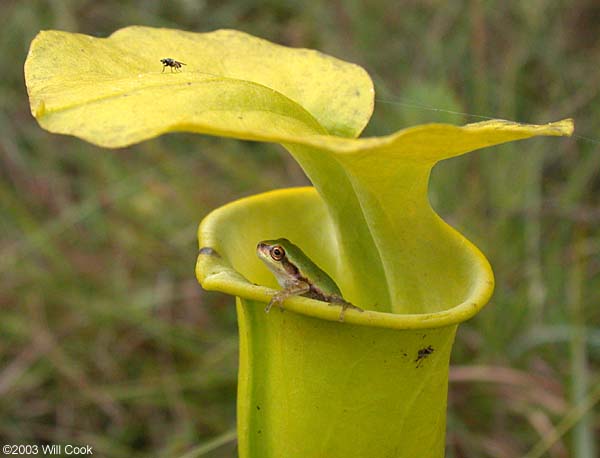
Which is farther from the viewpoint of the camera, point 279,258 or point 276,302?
point 279,258

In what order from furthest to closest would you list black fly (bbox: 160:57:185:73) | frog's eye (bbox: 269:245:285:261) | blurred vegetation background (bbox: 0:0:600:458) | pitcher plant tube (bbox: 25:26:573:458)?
blurred vegetation background (bbox: 0:0:600:458)
frog's eye (bbox: 269:245:285:261)
black fly (bbox: 160:57:185:73)
pitcher plant tube (bbox: 25:26:573:458)

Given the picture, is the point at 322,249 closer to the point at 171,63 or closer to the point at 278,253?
the point at 278,253

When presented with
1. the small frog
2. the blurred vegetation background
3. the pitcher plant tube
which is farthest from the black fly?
the blurred vegetation background

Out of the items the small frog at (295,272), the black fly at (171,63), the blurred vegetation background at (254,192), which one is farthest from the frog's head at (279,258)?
the blurred vegetation background at (254,192)

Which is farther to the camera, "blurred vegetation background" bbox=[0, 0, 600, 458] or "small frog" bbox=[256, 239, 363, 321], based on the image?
"blurred vegetation background" bbox=[0, 0, 600, 458]

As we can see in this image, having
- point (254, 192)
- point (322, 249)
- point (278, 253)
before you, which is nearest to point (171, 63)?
point (278, 253)

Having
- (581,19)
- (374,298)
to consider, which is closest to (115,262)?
(374,298)

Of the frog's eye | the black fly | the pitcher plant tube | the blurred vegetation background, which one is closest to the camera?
the pitcher plant tube

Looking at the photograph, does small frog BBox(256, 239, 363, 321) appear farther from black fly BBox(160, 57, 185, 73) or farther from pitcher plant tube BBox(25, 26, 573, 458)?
black fly BBox(160, 57, 185, 73)
